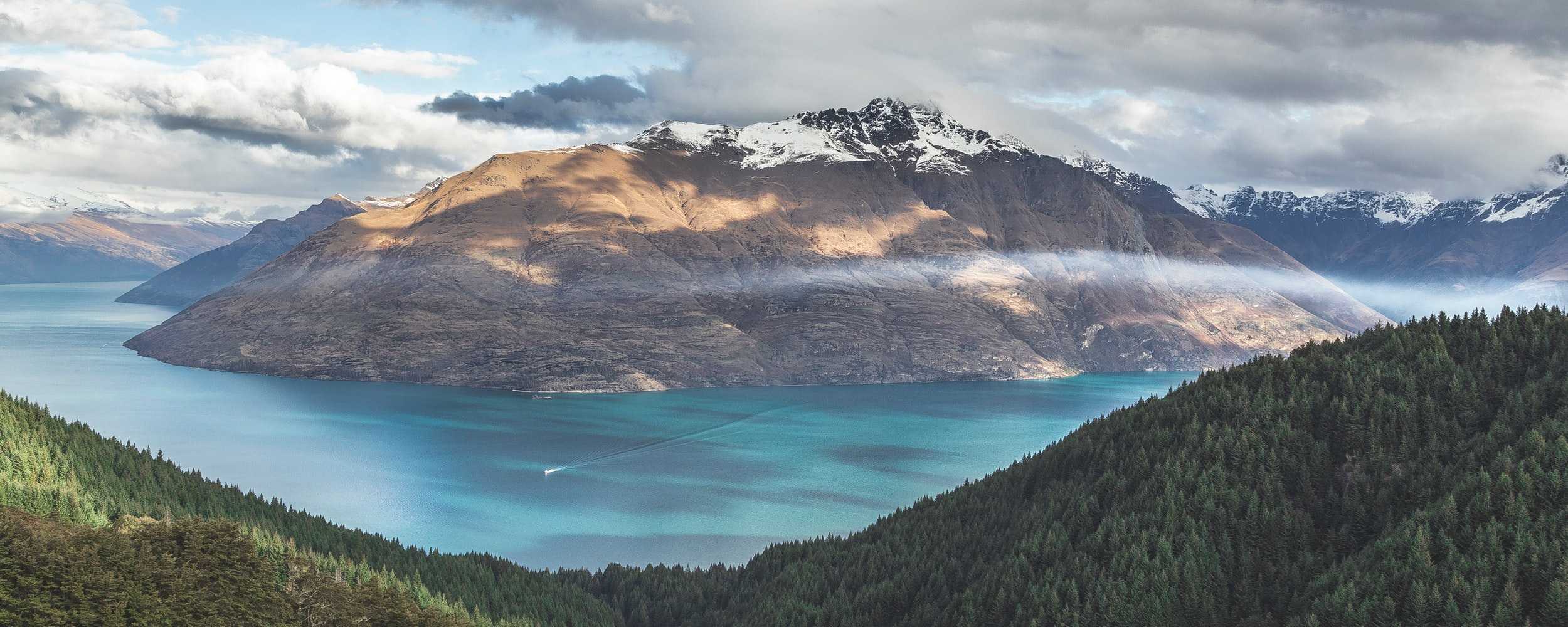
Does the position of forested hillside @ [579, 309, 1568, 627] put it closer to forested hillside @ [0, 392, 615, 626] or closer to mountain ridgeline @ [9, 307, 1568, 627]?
mountain ridgeline @ [9, 307, 1568, 627]

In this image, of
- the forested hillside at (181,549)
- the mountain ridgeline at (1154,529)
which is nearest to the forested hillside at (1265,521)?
the mountain ridgeline at (1154,529)

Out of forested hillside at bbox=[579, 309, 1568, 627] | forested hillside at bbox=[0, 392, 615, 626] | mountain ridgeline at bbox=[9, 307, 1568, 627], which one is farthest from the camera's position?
forested hillside at bbox=[579, 309, 1568, 627]

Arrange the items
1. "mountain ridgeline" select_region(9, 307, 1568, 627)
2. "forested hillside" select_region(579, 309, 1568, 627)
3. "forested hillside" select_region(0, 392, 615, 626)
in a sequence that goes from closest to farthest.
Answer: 1. "forested hillside" select_region(0, 392, 615, 626)
2. "mountain ridgeline" select_region(9, 307, 1568, 627)
3. "forested hillside" select_region(579, 309, 1568, 627)

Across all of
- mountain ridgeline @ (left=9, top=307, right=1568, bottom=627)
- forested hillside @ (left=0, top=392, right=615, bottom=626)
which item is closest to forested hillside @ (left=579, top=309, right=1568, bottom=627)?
mountain ridgeline @ (left=9, top=307, right=1568, bottom=627)

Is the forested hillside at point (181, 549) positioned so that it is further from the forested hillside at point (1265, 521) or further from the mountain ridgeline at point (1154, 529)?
the forested hillside at point (1265, 521)

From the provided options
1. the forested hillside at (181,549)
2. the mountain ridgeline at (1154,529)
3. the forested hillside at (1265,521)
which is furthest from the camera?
the forested hillside at (1265,521)

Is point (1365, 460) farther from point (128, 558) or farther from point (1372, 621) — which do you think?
point (128, 558)
